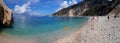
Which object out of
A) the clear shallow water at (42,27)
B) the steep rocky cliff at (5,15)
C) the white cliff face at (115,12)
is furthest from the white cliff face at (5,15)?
the white cliff face at (115,12)

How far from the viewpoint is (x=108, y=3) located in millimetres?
4500

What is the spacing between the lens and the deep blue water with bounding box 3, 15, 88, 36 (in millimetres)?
4438

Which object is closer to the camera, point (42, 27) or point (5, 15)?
point (42, 27)

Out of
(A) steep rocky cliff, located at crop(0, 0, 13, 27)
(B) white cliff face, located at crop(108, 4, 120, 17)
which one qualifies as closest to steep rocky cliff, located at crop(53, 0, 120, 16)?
(B) white cliff face, located at crop(108, 4, 120, 17)

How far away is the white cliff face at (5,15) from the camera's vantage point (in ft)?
14.8

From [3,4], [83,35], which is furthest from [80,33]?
[3,4]

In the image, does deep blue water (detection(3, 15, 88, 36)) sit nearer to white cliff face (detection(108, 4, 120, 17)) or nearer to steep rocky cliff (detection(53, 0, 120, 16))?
steep rocky cliff (detection(53, 0, 120, 16))

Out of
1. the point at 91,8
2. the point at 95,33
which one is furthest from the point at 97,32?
A: the point at 91,8

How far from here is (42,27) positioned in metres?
4.46

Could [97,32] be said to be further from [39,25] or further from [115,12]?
[39,25]

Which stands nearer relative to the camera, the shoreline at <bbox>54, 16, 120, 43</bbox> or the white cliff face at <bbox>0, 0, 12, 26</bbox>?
the shoreline at <bbox>54, 16, 120, 43</bbox>

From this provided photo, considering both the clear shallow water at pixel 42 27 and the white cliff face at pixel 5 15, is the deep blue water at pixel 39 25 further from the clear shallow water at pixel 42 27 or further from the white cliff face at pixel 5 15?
the white cliff face at pixel 5 15

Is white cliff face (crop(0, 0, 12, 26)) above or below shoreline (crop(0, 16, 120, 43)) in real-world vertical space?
above

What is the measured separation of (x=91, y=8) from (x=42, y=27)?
795mm
